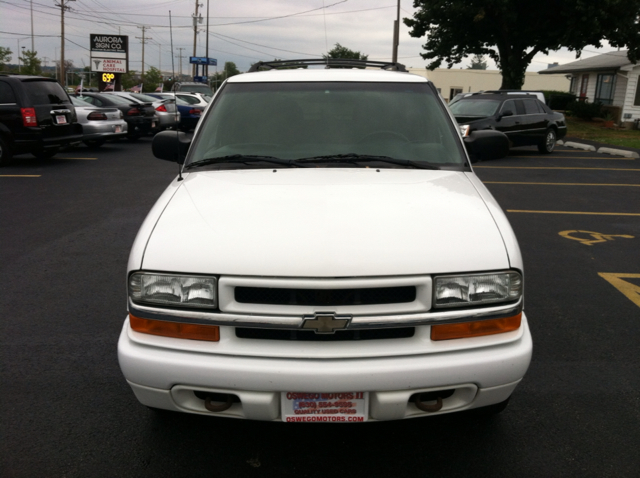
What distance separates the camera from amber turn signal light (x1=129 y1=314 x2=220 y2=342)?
96.5 inches

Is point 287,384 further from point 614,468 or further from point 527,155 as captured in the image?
point 527,155

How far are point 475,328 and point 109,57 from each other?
38871mm

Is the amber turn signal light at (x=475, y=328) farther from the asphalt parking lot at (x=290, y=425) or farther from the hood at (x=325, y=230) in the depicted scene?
the asphalt parking lot at (x=290, y=425)

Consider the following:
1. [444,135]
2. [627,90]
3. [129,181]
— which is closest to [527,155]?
[129,181]

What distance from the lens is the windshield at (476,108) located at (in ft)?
53.3

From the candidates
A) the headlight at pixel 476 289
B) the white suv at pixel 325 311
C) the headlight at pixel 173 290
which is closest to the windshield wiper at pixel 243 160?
the white suv at pixel 325 311

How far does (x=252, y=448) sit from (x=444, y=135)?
84.9 inches

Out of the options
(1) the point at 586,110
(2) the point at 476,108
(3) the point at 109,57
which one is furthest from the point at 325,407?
(3) the point at 109,57

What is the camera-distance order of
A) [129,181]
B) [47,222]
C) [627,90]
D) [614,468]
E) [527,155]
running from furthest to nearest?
[627,90]
[527,155]
[129,181]
[47,222]
[614,468]

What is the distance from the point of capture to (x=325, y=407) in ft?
7.92

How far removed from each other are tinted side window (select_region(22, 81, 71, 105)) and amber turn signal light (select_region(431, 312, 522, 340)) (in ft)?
41.2

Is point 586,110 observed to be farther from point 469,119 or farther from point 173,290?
point 173,290

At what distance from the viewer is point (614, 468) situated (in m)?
2.71

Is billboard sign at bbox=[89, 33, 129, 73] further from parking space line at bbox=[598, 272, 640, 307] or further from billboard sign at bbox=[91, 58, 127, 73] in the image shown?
parking space line at bbox=[598, 272, 640, 307]
